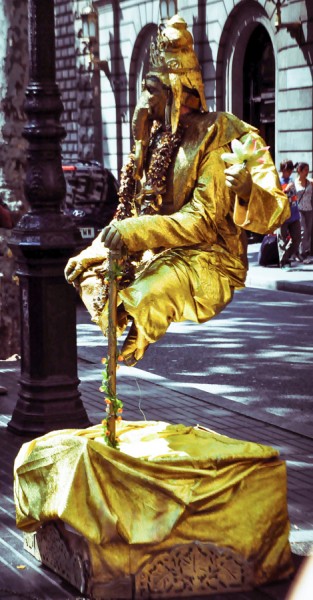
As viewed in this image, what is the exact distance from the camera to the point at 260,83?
27859mm

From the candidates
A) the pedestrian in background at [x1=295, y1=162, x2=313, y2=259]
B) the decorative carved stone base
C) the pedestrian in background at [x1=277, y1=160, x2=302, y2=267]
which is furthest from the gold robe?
the pedestrian in background at [x1=295, y1=162, x2=313, y2=259]

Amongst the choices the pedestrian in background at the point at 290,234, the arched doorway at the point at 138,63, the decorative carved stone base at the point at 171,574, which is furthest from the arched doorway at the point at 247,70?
the decorative carved stone base at the point at 171,574

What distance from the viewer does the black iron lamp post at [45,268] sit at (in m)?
8.27

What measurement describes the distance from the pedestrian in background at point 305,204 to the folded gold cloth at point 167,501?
628 inches

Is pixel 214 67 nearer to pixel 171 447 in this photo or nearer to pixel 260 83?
pixel 260 83

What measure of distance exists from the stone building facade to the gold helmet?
1919cm

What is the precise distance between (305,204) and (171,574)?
17.0 meters

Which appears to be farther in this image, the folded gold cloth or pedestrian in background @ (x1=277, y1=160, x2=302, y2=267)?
pedestrian in background @ (x1=277, y1=160, x2=302, y2=267)

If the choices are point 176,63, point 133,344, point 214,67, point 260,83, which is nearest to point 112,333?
point 133,344

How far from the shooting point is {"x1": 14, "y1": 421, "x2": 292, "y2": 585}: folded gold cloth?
514cm

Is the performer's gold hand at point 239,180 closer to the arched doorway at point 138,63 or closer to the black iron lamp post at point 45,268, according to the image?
the black iron lamp post at point 45,268

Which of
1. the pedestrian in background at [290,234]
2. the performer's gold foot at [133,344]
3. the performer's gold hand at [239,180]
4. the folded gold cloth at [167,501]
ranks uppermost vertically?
the performer's gold hand at [239,180]

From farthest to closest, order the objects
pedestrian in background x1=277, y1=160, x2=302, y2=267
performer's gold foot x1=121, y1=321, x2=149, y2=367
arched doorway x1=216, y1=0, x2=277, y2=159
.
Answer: arched doorway x1=216, y1=0, x2=277, y2=159 < pedestrian in background x1=277, y1=160, x2=302, y2=267 < performer's gold foot x1=121, y1=321, x2=149, y2=367

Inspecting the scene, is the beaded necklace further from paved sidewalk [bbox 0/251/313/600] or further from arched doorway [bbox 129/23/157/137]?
arched doorway [bbox 129/23/157/137]
